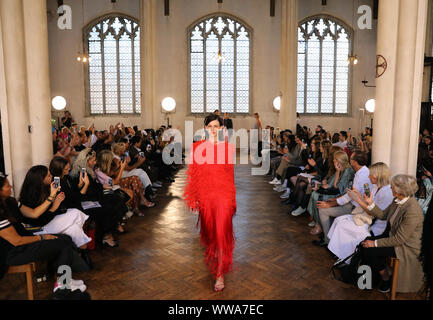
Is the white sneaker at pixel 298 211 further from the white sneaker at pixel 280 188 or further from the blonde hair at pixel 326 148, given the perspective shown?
the white sneaker at pixel 280 188

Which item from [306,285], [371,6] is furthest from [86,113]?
[306,285]

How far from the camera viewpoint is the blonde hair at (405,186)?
3443mm

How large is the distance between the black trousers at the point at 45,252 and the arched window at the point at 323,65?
14535mm

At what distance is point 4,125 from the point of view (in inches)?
203

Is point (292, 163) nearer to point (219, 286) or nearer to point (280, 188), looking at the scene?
point (280, 188)

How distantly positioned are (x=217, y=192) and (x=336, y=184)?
2282 mm

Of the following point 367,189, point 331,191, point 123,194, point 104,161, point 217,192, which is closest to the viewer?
point 217,192

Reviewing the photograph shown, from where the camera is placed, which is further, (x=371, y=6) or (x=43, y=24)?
(x=371, y=6)

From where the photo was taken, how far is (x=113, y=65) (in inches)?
650

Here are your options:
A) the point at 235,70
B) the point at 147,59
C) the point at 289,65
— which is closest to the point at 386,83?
the point at 289,65

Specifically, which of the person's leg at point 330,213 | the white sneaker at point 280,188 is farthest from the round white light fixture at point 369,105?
the person's leg at point 330,213
